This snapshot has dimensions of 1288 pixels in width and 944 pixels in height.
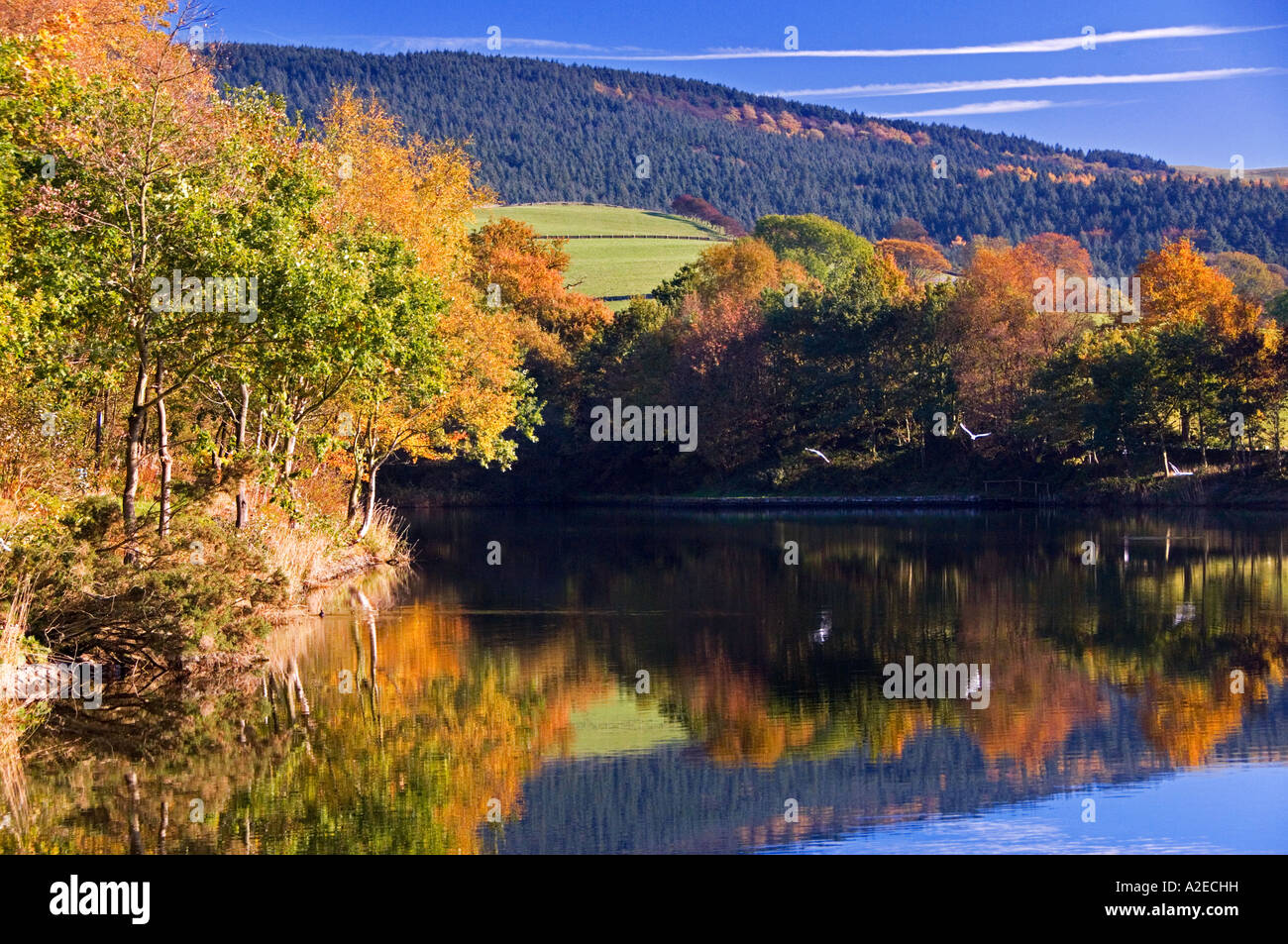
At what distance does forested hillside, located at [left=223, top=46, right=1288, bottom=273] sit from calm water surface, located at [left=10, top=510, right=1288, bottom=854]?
4401 inches

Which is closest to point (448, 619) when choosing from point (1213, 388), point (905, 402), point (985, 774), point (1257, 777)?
point (985, 774)

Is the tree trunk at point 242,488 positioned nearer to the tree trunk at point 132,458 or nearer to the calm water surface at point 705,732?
the calm water surface at point 705,732

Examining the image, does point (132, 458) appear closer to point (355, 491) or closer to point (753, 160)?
point (355, 491)

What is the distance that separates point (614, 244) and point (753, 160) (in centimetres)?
5890

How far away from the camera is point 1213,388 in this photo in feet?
178

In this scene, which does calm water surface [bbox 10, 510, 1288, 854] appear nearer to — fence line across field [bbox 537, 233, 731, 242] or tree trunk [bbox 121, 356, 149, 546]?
→ tree trunk [bbox 121, 356, 149, 546]

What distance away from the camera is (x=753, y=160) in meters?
173

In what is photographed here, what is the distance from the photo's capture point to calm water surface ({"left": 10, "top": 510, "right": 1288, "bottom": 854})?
11.5 meters

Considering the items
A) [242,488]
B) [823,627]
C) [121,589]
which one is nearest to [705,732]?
[121,589]

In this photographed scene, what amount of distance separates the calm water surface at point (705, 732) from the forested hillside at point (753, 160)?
112 meters

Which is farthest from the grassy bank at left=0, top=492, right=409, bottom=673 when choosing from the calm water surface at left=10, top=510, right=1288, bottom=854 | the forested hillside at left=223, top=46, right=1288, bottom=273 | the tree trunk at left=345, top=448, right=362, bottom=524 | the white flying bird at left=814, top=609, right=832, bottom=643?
the forested hillside at left=223, top=46, right=1288, bottom=273

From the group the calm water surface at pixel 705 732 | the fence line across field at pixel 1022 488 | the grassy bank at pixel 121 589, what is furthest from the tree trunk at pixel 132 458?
the fence line across field at pixel 1022 488
